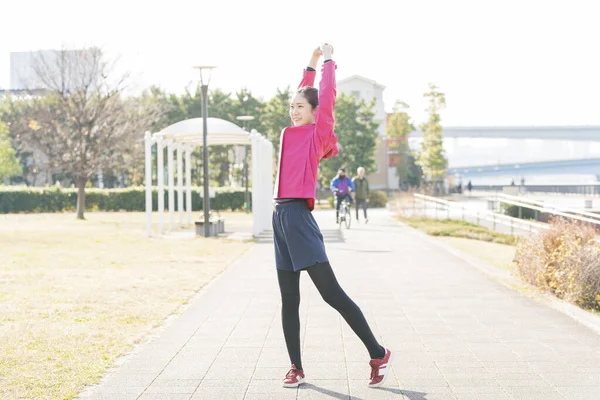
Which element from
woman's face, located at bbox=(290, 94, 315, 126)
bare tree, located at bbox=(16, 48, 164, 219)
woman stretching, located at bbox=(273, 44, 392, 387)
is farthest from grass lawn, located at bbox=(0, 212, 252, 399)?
bare tree, located at bbox=(16, 48, 164, 219)

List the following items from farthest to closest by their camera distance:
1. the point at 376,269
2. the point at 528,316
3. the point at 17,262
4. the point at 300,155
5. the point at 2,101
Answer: the point at 2,101
the point at 17,262
the point at 376,269
the point at 528,316
the point at 300,155

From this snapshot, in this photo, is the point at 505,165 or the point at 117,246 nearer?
the point at 117,246

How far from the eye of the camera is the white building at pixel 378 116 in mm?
79500

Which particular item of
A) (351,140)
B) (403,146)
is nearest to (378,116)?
(403,146)

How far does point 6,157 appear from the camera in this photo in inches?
2119

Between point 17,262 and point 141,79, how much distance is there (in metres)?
24.9

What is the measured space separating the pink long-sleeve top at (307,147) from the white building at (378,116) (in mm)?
70889

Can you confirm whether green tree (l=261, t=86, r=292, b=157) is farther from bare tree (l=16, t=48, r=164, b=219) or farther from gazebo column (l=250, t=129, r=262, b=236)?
gazebo column (l=250, t=129, r=262, b=236)

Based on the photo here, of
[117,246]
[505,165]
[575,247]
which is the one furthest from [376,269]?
[505,165]

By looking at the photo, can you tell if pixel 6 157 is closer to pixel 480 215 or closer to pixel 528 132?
pixel 480 215

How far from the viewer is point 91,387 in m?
5.36

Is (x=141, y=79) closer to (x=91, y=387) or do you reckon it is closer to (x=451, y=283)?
(x=451, y=283)

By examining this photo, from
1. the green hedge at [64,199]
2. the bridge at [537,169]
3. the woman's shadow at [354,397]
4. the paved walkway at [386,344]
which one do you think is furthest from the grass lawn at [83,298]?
the bridge at [537,169]

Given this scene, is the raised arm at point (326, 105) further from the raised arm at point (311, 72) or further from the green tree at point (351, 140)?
the green tree at point (351, 140)
